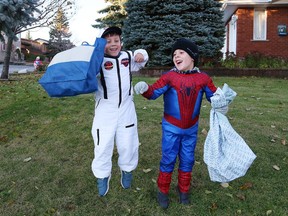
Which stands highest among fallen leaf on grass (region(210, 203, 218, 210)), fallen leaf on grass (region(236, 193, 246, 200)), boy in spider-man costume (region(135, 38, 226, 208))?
boy in spider-man costume (region(135, 38, 226, 208))

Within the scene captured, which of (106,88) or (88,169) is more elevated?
(106,88)

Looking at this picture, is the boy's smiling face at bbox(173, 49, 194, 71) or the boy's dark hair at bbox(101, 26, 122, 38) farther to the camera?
the boy's dark hair at bbox(101, 26, 122, 38)

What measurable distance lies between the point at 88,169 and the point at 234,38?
1557 cm

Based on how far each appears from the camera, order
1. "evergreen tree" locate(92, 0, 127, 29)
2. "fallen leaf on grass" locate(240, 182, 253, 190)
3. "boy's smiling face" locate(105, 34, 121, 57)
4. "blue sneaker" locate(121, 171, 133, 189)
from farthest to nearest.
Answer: "evergreen tree" locate(92, 0, 127, 29)
"fallen leaf on grass" locate(240, 182, 253, 190)
"blue sneaker" locate(121, 171, 133, 189)
"boy's smiling face" locate(105, 34, 121, 57)

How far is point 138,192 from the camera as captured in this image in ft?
11.6

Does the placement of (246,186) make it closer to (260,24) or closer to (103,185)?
(103,185)

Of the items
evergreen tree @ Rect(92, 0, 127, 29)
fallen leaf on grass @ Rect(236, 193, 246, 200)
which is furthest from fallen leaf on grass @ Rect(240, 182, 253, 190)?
evergreen tree @ Rect(92, 0, 127, 29)

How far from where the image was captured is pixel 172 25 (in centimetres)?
1286

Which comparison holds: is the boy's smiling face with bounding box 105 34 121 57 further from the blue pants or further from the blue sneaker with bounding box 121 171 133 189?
the blue sneaker with bounding box 121 171 133 189

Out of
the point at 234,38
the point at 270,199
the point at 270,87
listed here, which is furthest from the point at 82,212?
the point at 234,38

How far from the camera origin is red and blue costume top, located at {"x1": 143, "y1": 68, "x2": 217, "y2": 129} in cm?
289

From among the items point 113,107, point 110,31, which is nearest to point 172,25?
point 110,31

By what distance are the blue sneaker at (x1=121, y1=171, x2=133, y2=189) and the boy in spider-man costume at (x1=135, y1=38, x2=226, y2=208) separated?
1.71 ft

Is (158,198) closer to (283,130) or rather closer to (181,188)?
(181,188)
